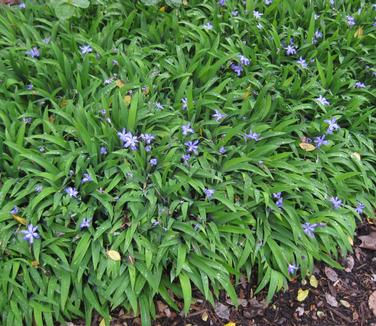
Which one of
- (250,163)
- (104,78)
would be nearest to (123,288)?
(250,163)

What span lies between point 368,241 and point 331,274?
380 mm

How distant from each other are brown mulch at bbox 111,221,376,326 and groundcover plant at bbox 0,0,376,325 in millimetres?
97

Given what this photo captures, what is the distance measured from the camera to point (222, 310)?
297cm

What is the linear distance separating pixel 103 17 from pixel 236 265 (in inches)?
78.8

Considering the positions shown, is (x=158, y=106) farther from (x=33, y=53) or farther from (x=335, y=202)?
(x=335, y=202)

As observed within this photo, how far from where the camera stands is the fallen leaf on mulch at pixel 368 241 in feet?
11.0

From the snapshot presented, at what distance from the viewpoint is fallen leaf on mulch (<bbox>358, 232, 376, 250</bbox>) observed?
11.0ft

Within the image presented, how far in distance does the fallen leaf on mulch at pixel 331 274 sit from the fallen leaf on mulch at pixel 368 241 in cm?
30

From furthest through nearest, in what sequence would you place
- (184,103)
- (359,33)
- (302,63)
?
(359,33) → (302,63) → (184,103)

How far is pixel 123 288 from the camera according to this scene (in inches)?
105

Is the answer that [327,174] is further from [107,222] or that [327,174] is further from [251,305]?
[107,222]

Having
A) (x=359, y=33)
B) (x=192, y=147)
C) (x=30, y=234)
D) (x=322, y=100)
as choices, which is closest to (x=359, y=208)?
(x=322, y=100)

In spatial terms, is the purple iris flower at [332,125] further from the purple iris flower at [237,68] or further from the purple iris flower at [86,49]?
the purple iris flower at [86,49]

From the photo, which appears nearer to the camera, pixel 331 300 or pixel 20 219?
pixel 20 219
